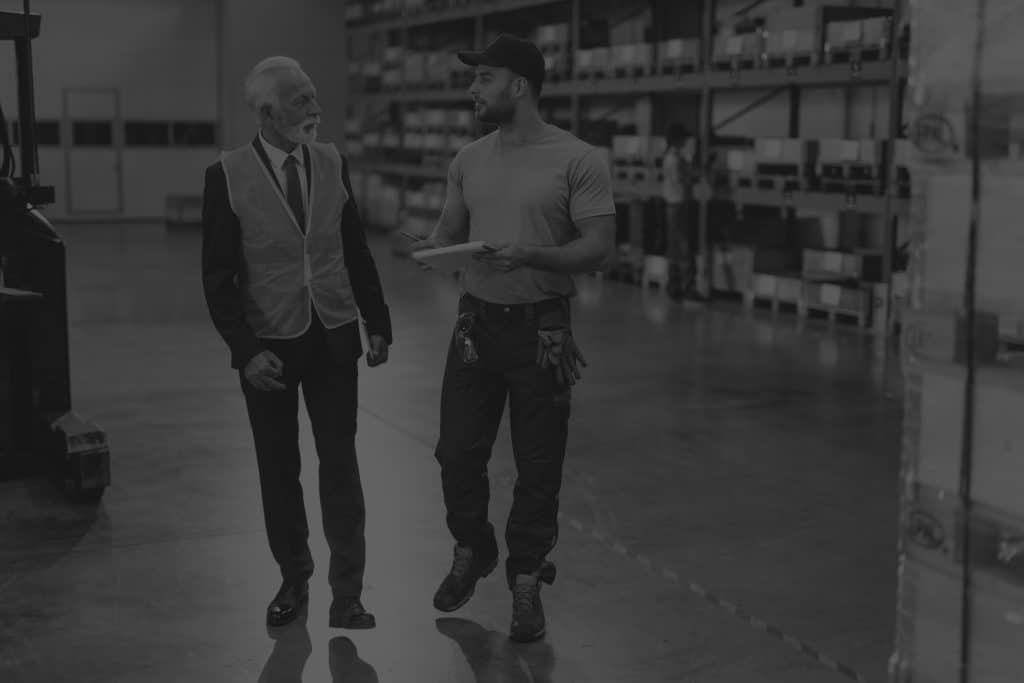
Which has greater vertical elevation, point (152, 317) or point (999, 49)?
point (999, 49)

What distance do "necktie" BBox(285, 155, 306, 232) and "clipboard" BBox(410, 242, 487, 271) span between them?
1.37 feet

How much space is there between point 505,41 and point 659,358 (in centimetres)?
647

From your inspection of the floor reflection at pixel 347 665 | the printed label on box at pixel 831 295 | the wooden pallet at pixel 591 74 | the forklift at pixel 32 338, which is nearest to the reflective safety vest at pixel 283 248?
the floor reflection at pixel 347 665

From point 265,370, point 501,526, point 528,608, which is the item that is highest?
point 265,370

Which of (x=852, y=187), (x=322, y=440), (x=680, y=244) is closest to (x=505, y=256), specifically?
(x=322, y=440)

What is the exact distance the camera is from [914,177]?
2.41m

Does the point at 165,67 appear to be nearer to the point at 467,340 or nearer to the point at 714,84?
the point at 714,84

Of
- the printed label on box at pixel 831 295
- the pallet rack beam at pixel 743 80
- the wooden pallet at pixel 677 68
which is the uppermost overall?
the wooden pallet at pixel 677 68

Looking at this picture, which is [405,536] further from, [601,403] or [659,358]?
[659,358]

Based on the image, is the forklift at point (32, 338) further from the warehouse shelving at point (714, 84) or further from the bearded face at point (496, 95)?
the warehouse shelving at point (714, 84)

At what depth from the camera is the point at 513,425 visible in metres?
4.44

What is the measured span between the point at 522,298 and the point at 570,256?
0.23 metres

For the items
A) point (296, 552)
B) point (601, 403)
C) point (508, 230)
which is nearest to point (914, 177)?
point (508, 230)

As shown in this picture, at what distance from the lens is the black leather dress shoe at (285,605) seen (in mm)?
4531
